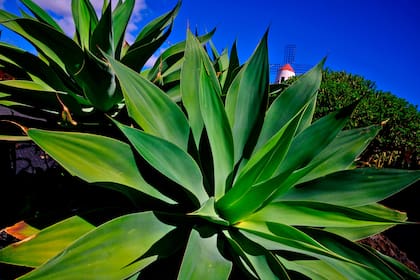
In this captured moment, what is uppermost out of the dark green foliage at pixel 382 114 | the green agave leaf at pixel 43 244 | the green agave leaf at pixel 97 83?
the dark green foliage at pixel 382 114

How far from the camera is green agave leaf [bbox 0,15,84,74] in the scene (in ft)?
4.03

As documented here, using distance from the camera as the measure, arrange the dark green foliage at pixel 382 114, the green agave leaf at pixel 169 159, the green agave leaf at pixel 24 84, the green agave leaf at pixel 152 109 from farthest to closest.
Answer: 1. the dark green foliage at pixel 382 114
2. the green agave leaf at pixel 24 84
3. the green agave leaf at pixel 152 109
4. the green agave leaf at pixel 169 159

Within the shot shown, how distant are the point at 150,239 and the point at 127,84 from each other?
1.68ft

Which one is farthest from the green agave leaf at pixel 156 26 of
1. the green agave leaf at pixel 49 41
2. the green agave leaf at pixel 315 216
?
the green agave leaf at pixel 315 216

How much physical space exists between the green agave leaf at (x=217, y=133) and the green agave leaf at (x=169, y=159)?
85 millimetres

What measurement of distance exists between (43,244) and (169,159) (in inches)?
18.3

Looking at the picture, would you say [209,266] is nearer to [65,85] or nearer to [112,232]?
[112,232]

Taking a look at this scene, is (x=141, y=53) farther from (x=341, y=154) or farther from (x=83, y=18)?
(x=341, y=154)

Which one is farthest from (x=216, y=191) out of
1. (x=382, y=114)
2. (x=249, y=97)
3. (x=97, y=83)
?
(x=382, y=114)

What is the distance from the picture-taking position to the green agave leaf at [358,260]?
3.19 feet

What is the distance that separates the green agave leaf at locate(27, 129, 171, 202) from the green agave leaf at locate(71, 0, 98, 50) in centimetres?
81

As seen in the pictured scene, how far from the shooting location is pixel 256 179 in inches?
39.5

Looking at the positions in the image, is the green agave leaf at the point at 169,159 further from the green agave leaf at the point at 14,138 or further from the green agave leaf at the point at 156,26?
the green agave leaf at the point at 156,26

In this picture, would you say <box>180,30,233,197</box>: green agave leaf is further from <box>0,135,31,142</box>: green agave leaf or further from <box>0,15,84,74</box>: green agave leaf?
<box>0,135,31,142</box>: green agave leaf
